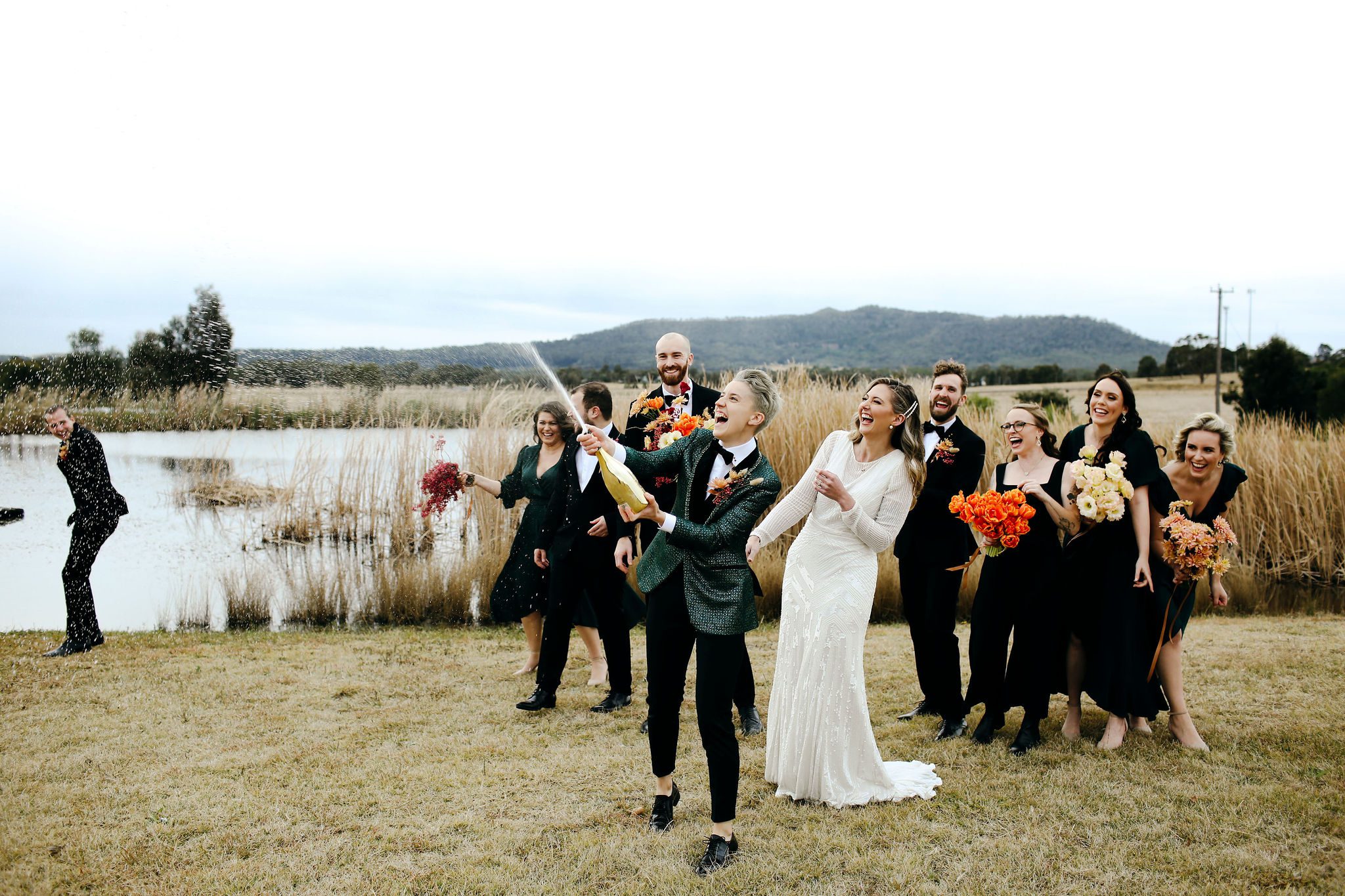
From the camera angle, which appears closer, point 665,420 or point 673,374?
point 665,420

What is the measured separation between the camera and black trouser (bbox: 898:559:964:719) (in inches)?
203

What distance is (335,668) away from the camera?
6.81m

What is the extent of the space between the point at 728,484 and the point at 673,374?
207 centimetres

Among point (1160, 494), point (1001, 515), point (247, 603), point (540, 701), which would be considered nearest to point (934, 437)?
point (1001, 515)

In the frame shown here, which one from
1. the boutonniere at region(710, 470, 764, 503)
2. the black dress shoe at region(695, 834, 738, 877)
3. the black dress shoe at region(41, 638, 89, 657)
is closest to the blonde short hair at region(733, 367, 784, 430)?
the boutonniere at region(710, 470, 764, 503)

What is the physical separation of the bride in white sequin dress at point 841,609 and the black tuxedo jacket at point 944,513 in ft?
3.68

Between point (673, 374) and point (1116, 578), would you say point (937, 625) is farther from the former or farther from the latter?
point (673, 374)

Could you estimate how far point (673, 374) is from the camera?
5527 mm

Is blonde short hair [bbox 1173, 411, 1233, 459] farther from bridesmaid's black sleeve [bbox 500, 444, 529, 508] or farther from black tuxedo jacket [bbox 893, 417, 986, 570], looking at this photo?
bridesmaid's black sleeve [bbox 500, 444, 529, 508]

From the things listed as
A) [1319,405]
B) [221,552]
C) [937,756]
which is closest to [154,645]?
[221,552]

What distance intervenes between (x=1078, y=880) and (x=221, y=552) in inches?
485

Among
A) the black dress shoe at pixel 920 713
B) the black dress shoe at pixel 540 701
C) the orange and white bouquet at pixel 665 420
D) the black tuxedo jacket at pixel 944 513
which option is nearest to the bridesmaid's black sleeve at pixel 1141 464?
A: the black tuxedo jacket at pixel 944 513

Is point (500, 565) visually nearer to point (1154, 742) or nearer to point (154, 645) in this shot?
point (154, 645)

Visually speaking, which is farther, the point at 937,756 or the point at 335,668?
the point at 335,668
